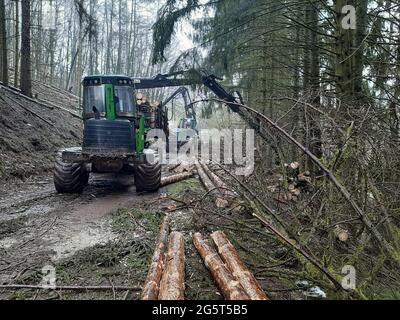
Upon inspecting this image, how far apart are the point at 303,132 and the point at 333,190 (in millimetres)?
1131

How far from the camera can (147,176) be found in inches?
325

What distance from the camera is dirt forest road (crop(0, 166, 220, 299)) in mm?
3920

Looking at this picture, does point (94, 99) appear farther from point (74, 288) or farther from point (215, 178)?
point (74, 288)

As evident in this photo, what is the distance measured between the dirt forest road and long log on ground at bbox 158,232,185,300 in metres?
0.17

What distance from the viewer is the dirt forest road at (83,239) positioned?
3920 millimetres

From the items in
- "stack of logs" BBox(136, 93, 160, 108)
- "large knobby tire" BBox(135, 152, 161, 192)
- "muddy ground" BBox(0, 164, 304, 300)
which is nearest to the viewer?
"muddy ground" BBox(0, 164, 304, 300)

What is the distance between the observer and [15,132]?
35.4 ft

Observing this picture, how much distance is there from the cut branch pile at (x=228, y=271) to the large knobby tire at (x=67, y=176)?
4.10 metres

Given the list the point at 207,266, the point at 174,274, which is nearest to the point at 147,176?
the point at 207,266

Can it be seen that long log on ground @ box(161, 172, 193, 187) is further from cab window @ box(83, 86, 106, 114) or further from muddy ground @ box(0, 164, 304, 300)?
cab window @ box(83, 86, 106, 114)

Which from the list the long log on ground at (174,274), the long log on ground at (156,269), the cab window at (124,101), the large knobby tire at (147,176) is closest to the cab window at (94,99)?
the cab window at (124,101)

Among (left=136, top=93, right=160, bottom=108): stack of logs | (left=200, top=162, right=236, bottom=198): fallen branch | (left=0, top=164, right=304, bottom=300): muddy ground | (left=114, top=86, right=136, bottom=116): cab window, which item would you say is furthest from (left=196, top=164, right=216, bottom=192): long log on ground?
(left=136, top=93, right=160, bottom=108): stack of logs
